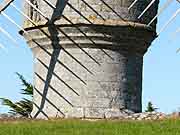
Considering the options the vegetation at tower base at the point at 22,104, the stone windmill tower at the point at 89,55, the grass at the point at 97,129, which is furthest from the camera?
the vegetation at tower base at the point at 22,104

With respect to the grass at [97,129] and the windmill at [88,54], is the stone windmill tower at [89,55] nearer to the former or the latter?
the windmill at [88,54]

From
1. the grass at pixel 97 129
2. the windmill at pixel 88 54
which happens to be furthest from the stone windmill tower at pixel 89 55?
the grass at pixel 97 129

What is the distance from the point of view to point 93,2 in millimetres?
16875

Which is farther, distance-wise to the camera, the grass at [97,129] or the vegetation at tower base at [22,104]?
the vegetation at tower base at [22,104]

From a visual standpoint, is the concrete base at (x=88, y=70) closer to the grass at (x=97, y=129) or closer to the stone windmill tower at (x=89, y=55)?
the stone windmill tower at (x=89, y=55)

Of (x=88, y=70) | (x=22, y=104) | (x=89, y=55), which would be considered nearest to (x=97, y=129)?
(x=88, y=70)

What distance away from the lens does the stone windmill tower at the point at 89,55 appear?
16734 millimetres

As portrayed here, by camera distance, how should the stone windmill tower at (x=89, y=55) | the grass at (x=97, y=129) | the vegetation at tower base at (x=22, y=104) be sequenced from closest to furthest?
the grass at (x=97, y=129)
the stone windmill tower at (x=89, y=55)
the vegetation at tower base at (x=22, y=104)

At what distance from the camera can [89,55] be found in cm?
1688

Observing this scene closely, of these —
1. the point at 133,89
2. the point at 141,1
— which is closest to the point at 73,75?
the point at 133,89

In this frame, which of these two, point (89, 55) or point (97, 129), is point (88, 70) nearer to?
point (89, 55)

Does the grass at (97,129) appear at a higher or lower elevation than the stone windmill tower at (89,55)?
lower

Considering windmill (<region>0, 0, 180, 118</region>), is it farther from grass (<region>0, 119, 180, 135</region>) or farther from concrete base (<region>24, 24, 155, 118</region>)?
grass (<region>0, 119, 180, 135</region>)

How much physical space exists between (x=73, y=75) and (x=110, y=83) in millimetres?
987
